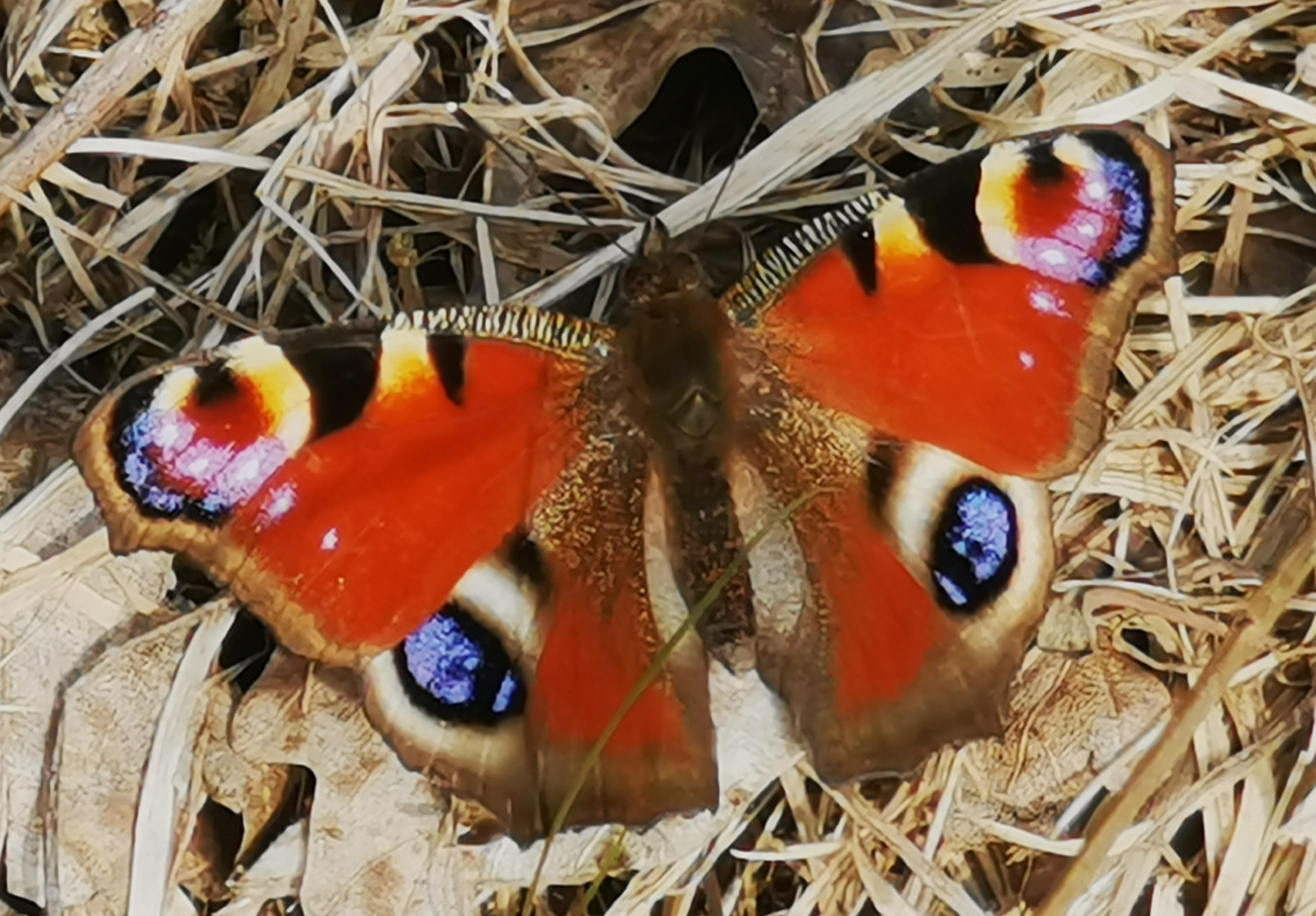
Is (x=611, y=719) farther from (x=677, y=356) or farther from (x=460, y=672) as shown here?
(x=677, y=356)

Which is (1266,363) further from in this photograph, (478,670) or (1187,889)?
(478,670)

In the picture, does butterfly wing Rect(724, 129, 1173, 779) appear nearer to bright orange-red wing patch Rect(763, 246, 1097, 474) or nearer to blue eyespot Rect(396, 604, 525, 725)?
bright orange-red wing patch Rect(763, 246, 1097, 474)

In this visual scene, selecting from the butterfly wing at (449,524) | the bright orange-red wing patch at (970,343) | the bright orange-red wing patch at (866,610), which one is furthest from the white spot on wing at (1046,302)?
the butterfly wing at (449,524)

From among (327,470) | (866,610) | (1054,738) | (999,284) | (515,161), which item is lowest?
(1054,738)

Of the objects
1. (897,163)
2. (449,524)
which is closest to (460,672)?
(449,524)

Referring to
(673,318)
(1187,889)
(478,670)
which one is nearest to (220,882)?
(478,670)

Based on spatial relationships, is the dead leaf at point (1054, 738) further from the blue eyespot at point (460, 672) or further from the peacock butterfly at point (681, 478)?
the blue eyespot at point (460, 672)
